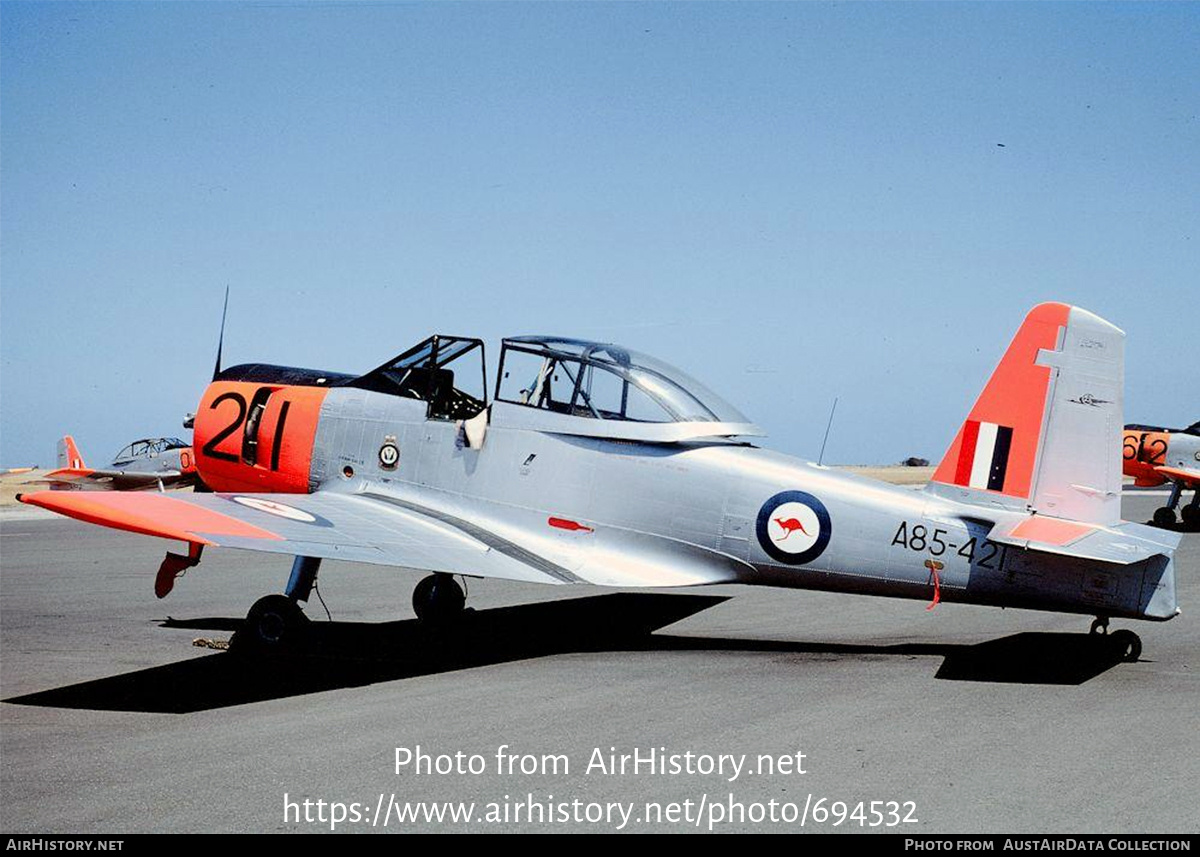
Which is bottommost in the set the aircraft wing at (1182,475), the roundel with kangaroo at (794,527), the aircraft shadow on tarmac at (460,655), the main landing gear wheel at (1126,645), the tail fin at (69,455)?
the tail fin at (69,455)

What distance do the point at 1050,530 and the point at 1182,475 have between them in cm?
1835

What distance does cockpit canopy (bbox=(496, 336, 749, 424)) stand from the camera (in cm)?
948

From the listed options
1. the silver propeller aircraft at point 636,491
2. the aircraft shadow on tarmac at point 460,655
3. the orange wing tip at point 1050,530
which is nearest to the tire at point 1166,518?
the aircraft shadow on tarmac at point 460,655

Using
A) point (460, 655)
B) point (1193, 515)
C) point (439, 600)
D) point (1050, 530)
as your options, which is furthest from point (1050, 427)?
point (1193, 515)

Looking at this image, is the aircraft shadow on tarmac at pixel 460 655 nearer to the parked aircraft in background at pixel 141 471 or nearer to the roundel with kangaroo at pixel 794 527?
the roundel with kangaroo at pixel 794 527

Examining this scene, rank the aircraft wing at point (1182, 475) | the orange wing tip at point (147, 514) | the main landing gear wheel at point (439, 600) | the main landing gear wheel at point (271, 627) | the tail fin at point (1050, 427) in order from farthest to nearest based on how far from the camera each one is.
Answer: the aircraft wing at point (1182, 475)
the main landing gear wheel at point (439, 600)
the main landing gear wheel at point (271, 627)
the tail fin at point (1050, 427)
the orange wing tip at point (147, 514)

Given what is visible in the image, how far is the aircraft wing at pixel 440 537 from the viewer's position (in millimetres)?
8008

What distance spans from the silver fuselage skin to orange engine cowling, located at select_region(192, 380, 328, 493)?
174mm

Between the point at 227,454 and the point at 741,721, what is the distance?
6.23 m

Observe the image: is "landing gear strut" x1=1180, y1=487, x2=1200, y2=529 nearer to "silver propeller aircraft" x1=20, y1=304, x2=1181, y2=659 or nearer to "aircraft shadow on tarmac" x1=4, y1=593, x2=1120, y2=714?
"aircraft shadow on tarmac" x1=4, y1=593, x2=1120, y2=714

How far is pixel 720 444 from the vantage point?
371 inches

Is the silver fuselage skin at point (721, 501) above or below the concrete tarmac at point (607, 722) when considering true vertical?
above

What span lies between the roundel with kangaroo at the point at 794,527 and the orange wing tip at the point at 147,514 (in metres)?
3.86

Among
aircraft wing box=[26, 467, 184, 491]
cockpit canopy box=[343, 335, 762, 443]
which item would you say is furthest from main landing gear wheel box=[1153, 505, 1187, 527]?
aircraft wing box=[26, 467, 184, 491]
